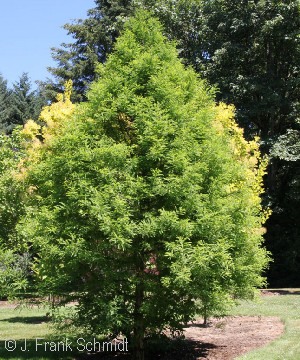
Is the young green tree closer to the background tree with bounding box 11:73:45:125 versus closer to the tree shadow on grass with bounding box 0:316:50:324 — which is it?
the tree shadow on grass with bounding box 0:316:50:324

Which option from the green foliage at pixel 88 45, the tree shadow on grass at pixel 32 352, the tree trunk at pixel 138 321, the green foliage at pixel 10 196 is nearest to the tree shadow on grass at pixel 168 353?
the tree shadow on grass at pixel 32 352

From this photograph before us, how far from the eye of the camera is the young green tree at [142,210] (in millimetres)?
6840

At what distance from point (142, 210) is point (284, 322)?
5.87 m

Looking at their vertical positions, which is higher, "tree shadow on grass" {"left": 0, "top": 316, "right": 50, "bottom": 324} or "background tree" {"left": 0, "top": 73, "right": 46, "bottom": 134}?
"background tree" {"left": 0, "top": 73, "right": 46, "bottom": 134}

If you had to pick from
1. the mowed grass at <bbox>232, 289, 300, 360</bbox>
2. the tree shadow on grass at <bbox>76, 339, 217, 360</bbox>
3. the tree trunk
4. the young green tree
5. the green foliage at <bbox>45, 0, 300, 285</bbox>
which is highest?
the green foliage at <bbox>45, 0, 300, 285</bbox>

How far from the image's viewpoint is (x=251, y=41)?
23.4 m

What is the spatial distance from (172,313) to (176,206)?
1731mm

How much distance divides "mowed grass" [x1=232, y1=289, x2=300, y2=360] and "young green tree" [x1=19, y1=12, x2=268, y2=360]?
1.09m

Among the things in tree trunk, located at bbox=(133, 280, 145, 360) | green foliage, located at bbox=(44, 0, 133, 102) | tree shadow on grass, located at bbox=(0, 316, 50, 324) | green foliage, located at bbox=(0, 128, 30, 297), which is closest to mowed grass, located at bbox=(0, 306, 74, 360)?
tree shadow on grass, located at bbox=(0, 316, 50, 324)

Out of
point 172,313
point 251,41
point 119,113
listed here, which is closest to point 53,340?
point 172,313

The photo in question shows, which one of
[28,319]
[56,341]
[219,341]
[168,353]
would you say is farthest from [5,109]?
[168,353]

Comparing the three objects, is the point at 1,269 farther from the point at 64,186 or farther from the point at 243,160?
the point at 243,160

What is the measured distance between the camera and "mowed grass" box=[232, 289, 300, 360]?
772cm

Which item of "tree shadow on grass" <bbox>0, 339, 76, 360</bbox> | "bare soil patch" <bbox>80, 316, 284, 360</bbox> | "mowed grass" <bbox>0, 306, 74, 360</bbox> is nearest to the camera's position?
"tree shadow on grass" <bbox>0, 339, 76, 360</bbox>
